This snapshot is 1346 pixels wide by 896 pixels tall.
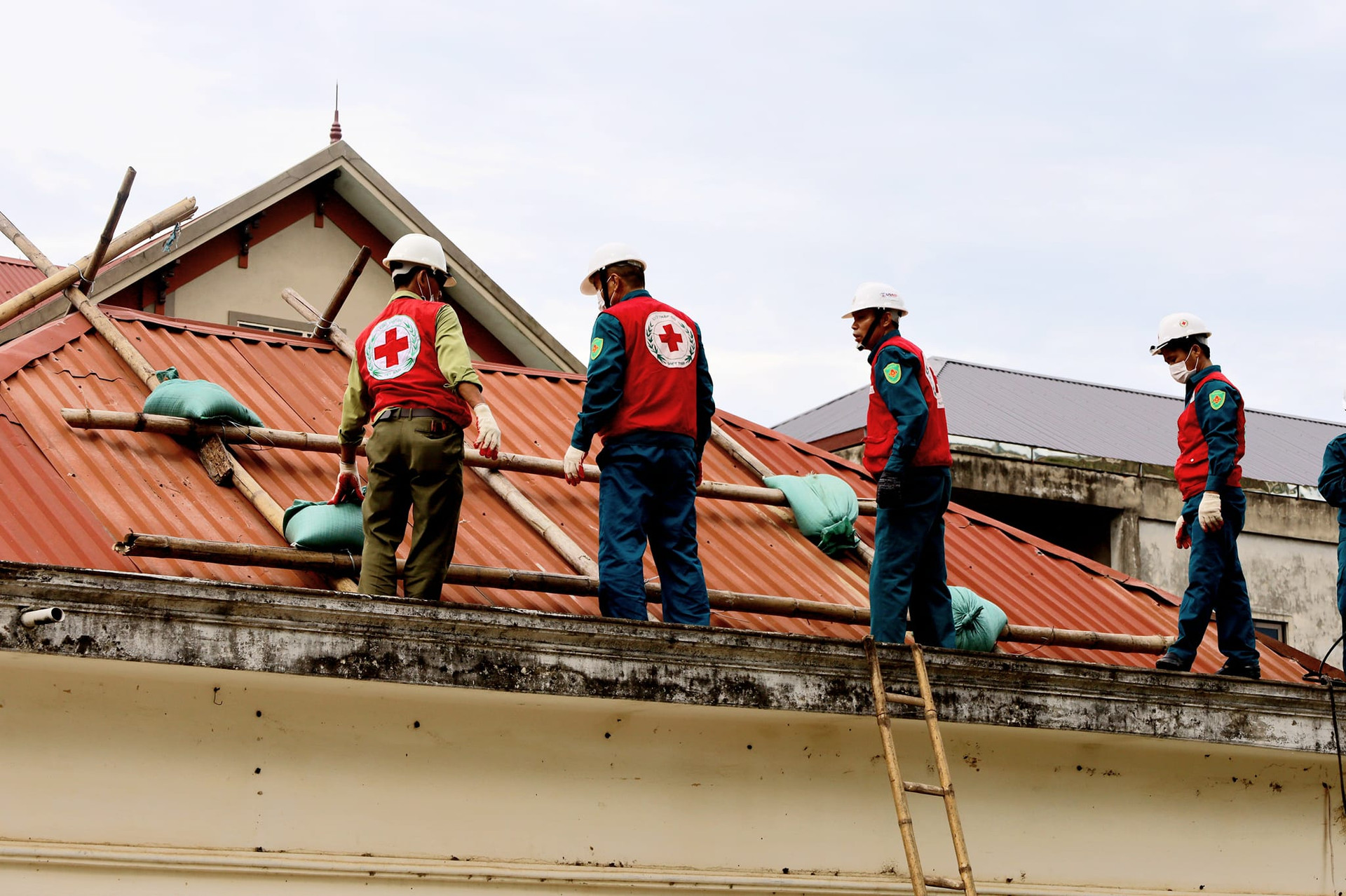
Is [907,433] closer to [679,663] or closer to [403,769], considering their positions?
[679,663]

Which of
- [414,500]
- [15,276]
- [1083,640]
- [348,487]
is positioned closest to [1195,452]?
[1083,640]

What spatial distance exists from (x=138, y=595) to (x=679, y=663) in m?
2.00

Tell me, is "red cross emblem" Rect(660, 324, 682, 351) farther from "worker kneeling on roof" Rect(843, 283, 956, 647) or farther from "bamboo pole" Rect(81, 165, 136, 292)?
"bamboo pole" Rect(81, 165, 136, 292)

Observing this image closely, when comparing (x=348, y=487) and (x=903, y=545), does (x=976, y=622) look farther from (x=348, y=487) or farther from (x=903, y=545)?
(x=348, y=487)

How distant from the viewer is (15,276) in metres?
16.7

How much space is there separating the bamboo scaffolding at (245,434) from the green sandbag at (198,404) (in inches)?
1.6

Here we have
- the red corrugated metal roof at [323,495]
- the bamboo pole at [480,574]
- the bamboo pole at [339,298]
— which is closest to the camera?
the bamboo pole at [480,574]

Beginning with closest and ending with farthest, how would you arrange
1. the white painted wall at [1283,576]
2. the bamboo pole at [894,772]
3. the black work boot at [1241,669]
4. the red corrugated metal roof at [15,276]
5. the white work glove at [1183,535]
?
the bamboo pole at [894,772] → the black work boot at [1241,669] → the white work glove at [1183,535] → the white painted wall at [1283,576] → the red corrugated metal roof at [15,276]

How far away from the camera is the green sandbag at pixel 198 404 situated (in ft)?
24.7

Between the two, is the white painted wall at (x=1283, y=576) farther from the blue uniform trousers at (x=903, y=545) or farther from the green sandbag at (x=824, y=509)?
the blue uniform trousers at (x=903, y=545)

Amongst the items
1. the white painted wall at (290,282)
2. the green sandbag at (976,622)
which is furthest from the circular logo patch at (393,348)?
the white painted wall at (290,282)

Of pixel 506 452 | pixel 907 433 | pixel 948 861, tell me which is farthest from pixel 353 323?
pixel 948 861

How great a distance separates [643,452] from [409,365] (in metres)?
1.07

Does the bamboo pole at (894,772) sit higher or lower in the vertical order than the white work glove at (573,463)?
lower
